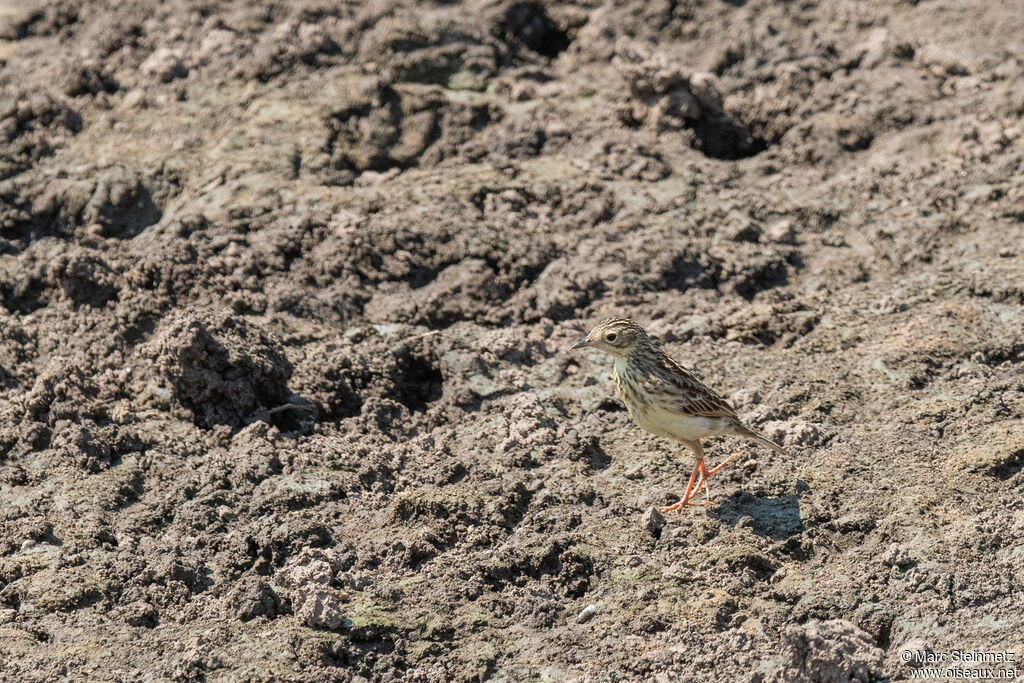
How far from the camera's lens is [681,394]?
241 inches

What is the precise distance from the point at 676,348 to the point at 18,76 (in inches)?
259

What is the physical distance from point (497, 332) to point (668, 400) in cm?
181

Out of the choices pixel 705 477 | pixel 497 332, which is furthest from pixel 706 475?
pixel 497 332

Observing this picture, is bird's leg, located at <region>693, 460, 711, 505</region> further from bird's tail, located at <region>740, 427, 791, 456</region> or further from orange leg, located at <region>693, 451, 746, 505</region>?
bird's tail, located at <region>740, 427, 791, 456</region>

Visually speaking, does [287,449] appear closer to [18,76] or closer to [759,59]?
[18,76]

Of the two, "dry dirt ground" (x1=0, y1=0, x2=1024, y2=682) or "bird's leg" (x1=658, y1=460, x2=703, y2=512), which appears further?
"bird's leg" (x1=658, y1=460, x2=703, y2=512)

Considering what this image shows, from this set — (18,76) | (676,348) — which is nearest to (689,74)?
(676,348)

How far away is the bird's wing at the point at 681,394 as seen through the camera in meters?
6.11

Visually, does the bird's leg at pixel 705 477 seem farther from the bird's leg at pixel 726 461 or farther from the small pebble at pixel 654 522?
the small pebble at pixel 654 522

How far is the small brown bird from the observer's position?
6.11 meters

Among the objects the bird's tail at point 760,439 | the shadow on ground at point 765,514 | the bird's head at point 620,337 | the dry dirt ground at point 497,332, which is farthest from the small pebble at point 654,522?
the bird's head at point 620,337

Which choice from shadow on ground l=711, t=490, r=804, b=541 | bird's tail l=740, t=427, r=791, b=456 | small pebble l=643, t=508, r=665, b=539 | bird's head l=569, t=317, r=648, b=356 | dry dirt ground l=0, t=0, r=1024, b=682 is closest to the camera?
dry dirt ground l=0, t=0, r=1024, b=682

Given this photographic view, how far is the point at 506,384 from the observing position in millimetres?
7168

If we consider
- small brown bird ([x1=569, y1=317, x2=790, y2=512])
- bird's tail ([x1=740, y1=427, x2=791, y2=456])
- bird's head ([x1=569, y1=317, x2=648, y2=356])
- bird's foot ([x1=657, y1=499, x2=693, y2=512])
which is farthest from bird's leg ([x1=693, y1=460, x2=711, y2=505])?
bird's head ([x1=569, y1=317, x2=648, y2=356])
